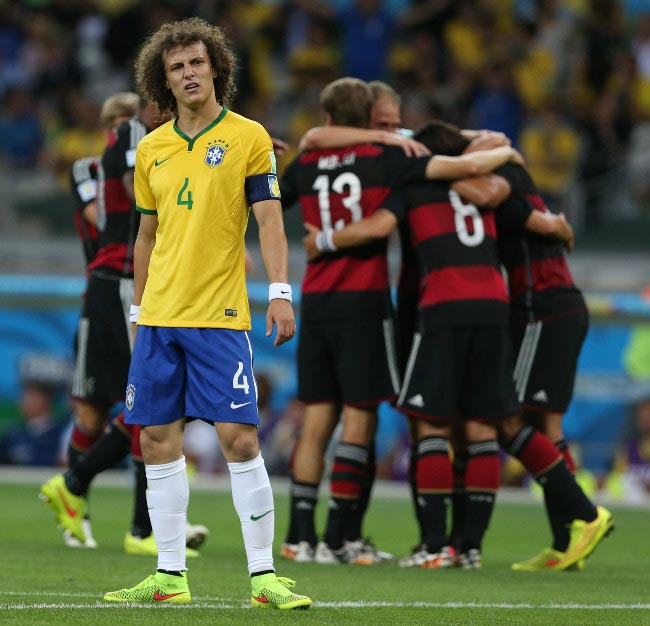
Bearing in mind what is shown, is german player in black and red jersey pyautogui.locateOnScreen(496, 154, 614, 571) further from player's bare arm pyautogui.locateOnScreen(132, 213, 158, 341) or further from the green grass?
player's bare arm pyautogui.locateOnScreen(132, 213, 158, 341)

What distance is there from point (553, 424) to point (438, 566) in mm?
1270

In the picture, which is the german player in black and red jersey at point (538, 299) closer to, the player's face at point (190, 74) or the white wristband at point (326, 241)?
the white wristband at point (326, 241)

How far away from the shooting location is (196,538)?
7.81 metres

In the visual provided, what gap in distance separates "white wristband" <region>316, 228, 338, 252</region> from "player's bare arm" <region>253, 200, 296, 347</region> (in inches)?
83.3

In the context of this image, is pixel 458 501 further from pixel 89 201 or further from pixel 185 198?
pixel 185 198

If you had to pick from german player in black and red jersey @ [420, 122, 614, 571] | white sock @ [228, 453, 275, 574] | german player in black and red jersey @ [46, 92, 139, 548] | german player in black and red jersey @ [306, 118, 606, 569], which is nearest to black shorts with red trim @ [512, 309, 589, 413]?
german player in black and red jersey @ [420, 122, 614, 571]

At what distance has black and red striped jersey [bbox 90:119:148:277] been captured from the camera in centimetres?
780

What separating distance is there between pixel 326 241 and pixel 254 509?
8.05 ft

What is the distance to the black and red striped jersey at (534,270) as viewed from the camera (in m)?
7.96

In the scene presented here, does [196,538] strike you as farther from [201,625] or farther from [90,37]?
[90,37]

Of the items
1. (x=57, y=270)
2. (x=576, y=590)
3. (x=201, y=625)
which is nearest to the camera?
(x=201, y=625)

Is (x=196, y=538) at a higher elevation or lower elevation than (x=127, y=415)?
lower

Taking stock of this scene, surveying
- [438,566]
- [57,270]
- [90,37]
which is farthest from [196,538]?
[90,37]

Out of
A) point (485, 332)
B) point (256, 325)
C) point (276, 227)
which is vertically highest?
point (276, 227)
